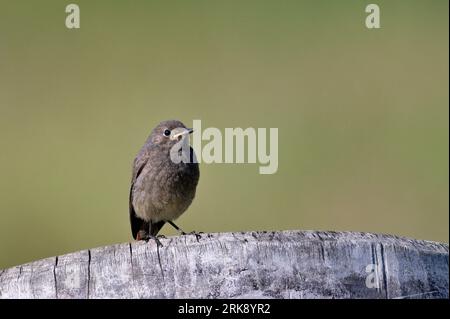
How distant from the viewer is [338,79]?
43.6ft

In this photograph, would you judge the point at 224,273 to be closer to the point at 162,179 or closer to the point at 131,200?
the point at 162,179

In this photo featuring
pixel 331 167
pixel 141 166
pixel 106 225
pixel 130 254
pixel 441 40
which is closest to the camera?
pixel 130 254

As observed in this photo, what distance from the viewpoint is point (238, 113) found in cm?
1202

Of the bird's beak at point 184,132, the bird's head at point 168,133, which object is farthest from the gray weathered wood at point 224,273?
the bird's head at point 168,133

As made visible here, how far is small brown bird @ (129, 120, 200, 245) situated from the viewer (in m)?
8.22

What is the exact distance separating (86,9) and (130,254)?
1094 cm

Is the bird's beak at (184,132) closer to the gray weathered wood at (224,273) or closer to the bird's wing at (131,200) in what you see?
the bird's wing at (131,200)

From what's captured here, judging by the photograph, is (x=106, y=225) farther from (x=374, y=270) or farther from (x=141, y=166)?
(x=374, y=270)

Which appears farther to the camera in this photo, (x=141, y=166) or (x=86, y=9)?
(x=86, y=9)

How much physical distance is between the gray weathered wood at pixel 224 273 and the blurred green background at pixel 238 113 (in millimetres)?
5532

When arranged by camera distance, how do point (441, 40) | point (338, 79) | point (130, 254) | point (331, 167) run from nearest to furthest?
1. point (130, 254)
2. point (331, 167)
3. point (338, 79)
4. point (441, 40)

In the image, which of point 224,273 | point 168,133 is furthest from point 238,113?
point 224,273

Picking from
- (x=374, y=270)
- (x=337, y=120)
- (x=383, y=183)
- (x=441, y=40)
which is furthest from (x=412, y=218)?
(x=374, y=270)

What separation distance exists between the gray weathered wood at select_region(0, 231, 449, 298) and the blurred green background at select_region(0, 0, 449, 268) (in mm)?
5532
